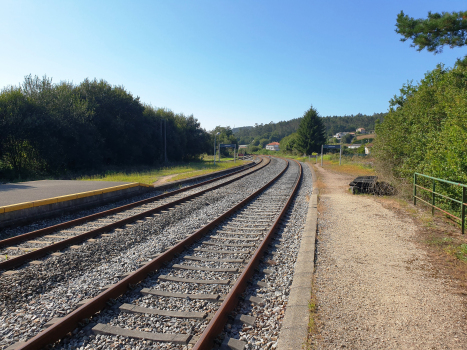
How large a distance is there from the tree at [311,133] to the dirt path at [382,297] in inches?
2331

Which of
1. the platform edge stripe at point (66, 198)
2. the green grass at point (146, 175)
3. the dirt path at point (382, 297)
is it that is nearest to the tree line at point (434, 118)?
the dirt path at point (382, 297)

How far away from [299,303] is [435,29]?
870 cm

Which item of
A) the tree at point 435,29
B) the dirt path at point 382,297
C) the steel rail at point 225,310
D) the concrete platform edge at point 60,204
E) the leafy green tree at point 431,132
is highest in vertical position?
the tree at point 435,29

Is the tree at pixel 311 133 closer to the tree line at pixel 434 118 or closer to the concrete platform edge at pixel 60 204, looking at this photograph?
the tree line at pixel 434 118

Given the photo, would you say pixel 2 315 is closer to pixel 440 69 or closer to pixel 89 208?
pixel 89 208

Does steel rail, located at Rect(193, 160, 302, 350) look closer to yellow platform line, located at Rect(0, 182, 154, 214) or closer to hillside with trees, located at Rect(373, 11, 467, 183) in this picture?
hillside with trees, located at Rect(373, 11, 467, 183)

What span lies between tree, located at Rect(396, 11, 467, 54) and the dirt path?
541 centimetres

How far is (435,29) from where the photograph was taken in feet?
27.9

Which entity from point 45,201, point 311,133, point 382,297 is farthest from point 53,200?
point 311,133

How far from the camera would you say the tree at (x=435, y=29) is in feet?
26.8

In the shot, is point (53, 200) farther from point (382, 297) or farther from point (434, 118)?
point (434, 118)

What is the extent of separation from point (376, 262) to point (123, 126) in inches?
1201

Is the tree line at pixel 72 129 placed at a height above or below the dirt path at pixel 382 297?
above

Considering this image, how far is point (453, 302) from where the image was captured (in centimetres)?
394
